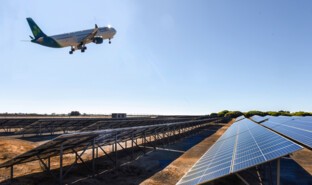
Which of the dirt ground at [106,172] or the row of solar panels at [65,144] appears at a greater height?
the row of solar panels at [65,144]

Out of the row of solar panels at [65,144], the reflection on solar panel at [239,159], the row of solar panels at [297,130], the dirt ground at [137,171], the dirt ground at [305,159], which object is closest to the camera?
the reflection on solar panel at [239,159]

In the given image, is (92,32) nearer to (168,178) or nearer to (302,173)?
(168,178)

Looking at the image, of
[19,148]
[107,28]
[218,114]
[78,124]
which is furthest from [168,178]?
[218,114]

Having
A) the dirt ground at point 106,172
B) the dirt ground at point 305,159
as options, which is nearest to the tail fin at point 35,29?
the dirt ground at point 106,172

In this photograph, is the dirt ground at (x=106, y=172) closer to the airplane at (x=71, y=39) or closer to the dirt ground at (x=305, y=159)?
the dirt ground at (x=305, y=159)

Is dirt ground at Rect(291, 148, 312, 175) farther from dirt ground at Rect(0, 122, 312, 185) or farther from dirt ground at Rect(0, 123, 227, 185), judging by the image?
dirt ground at Rect(0, 123, 227, 185)

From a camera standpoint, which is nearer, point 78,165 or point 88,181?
point 88,181

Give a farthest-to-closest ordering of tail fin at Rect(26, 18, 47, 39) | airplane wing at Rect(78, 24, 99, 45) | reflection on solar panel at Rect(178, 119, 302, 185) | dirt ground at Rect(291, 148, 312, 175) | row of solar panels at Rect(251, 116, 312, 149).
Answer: tail fin at Rect(26, 18, 47, 39) → airplane wing at Rect(78, 24, 99, 45) → dirt ground at Rect(291, 148, 312, 175) → row of solar panels at Rect(251, 116, 312, 149) → reflection on solar panel at Rect(178, 119, 302, 185)

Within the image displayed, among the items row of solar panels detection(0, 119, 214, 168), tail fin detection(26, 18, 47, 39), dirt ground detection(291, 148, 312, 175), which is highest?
tail fin detection(26, 18, 47, 39)

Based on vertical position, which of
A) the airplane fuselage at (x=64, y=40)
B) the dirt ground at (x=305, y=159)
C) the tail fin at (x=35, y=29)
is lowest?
the dirt ground at (x=305, y=159)

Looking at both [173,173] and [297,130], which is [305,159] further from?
[173,173]

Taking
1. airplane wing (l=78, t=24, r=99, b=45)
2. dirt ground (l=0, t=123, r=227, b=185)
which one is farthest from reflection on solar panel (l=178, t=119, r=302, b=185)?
airplane wing (l=78, t=24, r=99, b=45)
